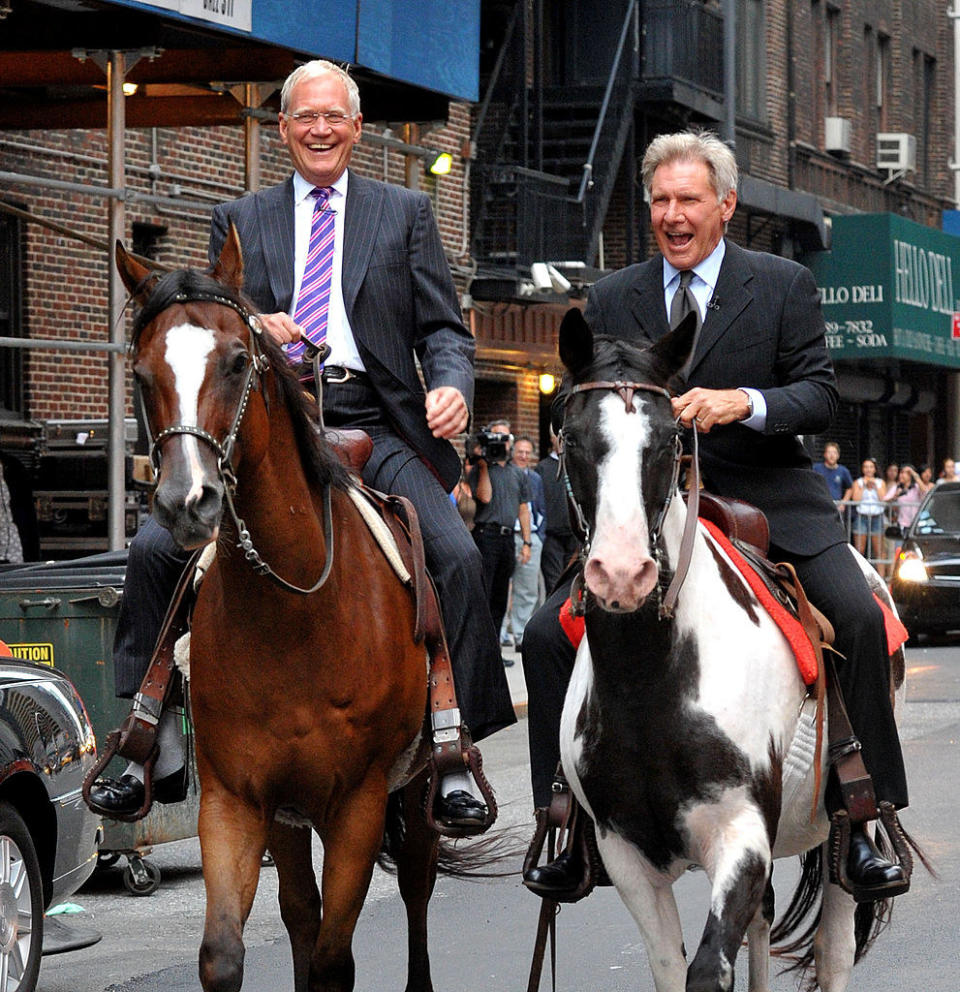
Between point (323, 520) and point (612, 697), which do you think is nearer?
point (612, 697)

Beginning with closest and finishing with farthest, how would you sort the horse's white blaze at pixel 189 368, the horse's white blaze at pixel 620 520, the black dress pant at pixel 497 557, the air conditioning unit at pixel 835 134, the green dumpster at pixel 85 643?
the horse's white blaze at pixel 620 520
the horse's white blaze at pixel 189 368
the green dumpster at pixel 85 643
the black dress pant at pixel 497 557
the air conditioning unit at pixel 835 134

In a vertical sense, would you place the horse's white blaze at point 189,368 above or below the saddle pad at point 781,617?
above

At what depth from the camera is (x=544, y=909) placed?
5.71 meters

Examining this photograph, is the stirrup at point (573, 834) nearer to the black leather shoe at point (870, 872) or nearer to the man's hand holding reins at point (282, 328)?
the black leather shoe at point (870, 872)

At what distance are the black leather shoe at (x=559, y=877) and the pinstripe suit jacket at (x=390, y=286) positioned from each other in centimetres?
148

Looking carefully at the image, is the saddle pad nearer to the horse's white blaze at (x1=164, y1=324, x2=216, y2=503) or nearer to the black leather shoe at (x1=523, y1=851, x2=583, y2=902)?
the black leather shoe at (x1=523, y1=851, x2=583, y2=902)

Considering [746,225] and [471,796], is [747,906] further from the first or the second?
[746,225]

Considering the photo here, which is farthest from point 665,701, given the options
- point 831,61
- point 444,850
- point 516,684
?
point 831,61

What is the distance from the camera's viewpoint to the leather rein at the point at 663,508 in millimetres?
4797

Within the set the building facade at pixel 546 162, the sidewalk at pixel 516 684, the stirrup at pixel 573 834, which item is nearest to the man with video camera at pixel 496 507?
the sidewalk at pixel 516 684

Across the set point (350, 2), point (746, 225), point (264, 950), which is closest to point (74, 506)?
point (350, 2)

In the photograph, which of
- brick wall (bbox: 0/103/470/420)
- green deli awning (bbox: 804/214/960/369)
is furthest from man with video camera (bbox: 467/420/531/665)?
green deli awning (bbox: 804/214/960/369)

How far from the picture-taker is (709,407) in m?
5.28

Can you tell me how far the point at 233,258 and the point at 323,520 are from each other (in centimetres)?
78
